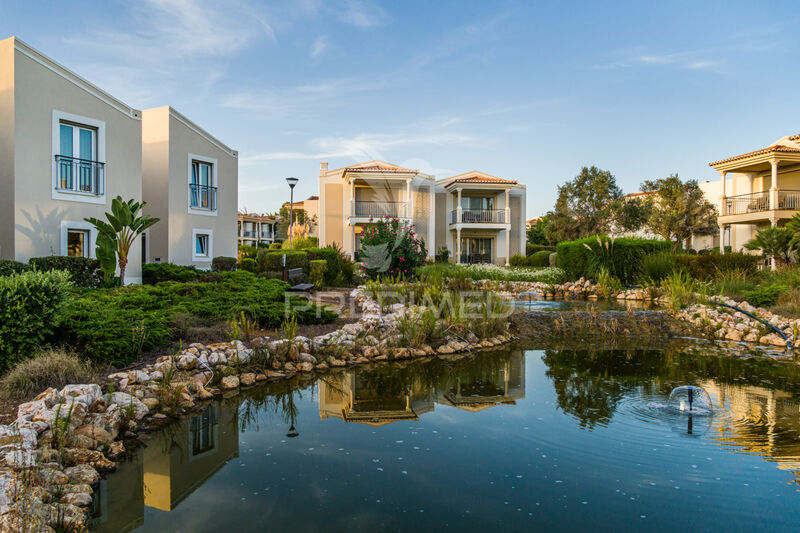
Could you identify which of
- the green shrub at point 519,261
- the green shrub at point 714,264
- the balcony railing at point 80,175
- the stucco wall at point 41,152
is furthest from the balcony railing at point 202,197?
the green shrub at point 519,261

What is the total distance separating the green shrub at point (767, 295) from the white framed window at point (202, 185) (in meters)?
18.7

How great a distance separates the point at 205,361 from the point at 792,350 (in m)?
10.1

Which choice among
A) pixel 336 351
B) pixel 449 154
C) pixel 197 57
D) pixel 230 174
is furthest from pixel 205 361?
pixel 449 154

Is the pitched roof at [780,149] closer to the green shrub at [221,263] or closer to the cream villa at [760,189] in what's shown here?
the cream villa at [760,189]

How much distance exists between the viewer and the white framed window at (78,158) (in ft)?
42.4

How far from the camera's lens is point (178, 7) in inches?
469

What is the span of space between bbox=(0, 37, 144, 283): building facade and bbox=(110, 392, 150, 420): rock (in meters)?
10.0

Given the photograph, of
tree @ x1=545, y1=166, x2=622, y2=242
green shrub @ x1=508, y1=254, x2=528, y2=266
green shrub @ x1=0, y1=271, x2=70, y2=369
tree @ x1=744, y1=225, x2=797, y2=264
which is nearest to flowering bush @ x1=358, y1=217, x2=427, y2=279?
green shrub @ x1=0, y1=271, x2=70, y2=369

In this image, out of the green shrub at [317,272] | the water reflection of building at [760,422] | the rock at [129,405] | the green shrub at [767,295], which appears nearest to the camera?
the water reflection of building at [760,422]

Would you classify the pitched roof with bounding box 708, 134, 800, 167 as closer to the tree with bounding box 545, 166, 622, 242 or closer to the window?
the tree with bounding box 545, 166, 622, 242

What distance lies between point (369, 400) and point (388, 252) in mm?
10245

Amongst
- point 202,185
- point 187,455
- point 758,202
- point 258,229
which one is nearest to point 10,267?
point 187,455

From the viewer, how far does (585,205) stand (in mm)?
34188

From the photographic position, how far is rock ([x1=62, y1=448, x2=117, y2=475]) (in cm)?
373
